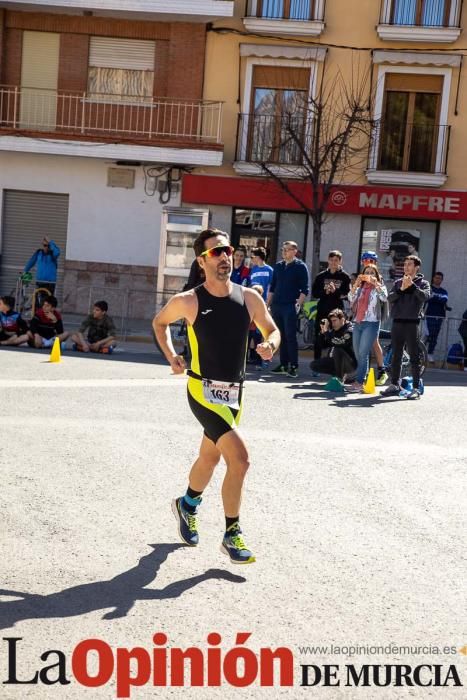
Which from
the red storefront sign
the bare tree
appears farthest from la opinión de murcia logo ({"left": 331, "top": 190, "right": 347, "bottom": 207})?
the bare tree

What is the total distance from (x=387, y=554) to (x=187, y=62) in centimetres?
2079

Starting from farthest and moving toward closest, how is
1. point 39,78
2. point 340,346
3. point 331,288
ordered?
point 39,78, point 331,288, point 340,346

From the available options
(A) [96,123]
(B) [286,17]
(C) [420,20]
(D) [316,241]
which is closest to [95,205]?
(A) [96,123]

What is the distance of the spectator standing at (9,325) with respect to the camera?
17427 mm

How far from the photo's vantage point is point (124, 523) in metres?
6.43

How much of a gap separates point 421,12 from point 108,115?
7957mm

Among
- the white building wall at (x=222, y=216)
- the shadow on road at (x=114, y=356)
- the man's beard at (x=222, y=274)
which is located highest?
the white building wall at (x=222, y=216)

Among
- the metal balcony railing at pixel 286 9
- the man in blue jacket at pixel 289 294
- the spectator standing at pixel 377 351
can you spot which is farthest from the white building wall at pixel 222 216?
the spectator standing at pixel 377 351

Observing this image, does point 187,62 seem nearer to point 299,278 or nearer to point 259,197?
point 259,197

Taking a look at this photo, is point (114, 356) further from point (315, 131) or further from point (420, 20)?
point (420, 20)

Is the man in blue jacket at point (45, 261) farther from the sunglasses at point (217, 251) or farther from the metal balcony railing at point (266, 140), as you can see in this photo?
the sunglasses at point (217, 251)

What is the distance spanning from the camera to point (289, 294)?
47.9 ft

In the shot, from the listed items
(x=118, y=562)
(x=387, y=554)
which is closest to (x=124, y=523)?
(x=118, y=562)

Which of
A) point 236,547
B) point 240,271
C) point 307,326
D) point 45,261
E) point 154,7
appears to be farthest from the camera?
point 154,7
